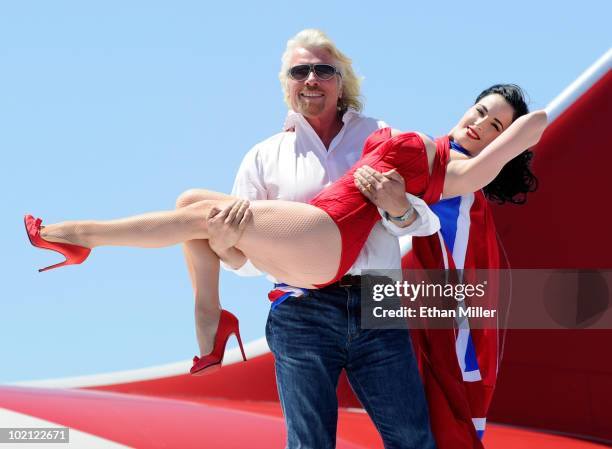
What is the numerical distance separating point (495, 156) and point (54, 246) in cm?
185

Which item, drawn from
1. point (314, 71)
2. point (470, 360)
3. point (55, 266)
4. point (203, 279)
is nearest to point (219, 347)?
point (203, 279)

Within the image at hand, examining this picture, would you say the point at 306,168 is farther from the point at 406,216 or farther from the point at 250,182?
the point at 406,216

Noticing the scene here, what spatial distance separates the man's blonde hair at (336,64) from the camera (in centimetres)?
428

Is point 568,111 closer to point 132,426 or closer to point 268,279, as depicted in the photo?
point 268,279

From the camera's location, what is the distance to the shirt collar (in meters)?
4.22

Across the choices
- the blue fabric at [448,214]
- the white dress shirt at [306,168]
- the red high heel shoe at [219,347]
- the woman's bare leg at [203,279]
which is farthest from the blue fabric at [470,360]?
the woman's bare leg at [203,279]

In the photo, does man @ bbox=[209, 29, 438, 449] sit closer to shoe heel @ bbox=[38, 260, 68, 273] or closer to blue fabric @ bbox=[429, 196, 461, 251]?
blue fabric @ bbox=[429, 196, 461, 251]

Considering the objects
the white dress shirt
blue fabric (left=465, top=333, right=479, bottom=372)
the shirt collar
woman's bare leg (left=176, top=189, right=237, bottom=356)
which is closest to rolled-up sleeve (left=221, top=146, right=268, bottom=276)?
the white dress shirt

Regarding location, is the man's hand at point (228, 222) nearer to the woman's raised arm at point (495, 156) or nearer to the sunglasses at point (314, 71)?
the sunglasses at point (314, 71)

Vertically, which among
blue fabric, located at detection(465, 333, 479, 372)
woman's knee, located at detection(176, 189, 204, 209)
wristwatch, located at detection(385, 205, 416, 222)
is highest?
woman's knee, located at detection(176, 189, 204, 209)

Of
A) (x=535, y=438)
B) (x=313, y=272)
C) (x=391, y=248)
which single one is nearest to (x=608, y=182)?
(x=535, y=438)

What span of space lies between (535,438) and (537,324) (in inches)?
29.9

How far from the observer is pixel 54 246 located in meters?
3.86

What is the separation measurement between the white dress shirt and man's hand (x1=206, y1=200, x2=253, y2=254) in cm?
27
